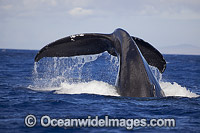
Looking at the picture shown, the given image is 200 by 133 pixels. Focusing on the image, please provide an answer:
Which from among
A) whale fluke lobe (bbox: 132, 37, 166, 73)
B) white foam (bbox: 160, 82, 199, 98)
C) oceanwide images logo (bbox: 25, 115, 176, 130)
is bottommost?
oceanwide images logo (bbox: 25, 115, 176, 130)

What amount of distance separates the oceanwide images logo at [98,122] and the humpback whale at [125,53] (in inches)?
78.1

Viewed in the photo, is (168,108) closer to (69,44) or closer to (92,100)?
(92,100)

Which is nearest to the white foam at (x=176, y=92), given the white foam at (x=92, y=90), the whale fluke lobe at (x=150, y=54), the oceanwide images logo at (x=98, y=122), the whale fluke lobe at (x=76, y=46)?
the whale fluke lobe at (x=150, y=54)

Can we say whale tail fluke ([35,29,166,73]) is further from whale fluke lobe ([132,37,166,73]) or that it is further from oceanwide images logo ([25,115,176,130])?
oceanwide images logo ([25,115,176,130])

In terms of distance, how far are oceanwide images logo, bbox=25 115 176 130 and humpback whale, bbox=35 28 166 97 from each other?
6.51 ft

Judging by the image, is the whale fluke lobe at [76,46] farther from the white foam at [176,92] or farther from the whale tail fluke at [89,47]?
the white foam at [176,92]

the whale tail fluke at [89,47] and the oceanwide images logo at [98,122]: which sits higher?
the whale tail fluke at [89,47]

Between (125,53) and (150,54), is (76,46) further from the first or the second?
(150,54)

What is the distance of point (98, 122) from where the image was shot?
23.6 feet

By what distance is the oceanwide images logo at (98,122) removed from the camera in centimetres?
693

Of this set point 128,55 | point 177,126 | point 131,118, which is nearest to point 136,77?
point 128,55

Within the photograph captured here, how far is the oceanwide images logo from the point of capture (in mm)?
6926

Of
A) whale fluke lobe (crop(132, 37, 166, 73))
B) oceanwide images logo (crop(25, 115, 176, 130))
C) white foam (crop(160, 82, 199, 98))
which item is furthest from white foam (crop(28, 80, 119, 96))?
oceanwide images logo (crop(25, 115, 176, 130))

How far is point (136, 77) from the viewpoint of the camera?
372 inches
